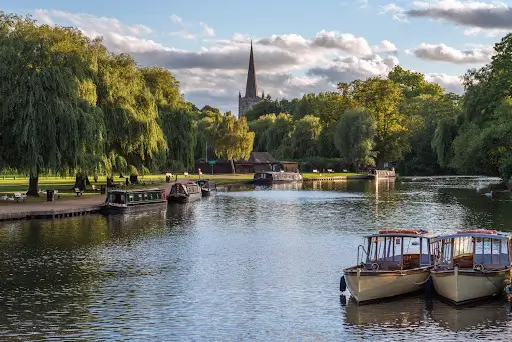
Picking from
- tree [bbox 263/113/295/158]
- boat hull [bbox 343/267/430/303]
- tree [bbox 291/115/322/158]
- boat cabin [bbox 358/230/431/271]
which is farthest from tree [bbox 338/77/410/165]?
boat hull [bbox 343/267/430/303]

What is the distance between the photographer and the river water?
2533 cm

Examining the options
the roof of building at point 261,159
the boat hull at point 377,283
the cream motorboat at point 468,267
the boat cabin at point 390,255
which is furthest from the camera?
the roof of building at point 261,159

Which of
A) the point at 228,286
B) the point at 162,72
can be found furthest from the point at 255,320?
the point at 162,72

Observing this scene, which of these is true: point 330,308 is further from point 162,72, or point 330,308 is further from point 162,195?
point 162,72

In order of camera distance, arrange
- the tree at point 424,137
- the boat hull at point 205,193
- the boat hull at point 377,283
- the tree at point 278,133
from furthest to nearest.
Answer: the tree at point 278,133 → the tree at point 424,137 → the boat hull at point 205,193 → the boat hull at point 377,283

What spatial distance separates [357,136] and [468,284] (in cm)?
12223

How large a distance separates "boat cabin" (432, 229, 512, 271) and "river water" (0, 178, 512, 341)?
1807 millimetres

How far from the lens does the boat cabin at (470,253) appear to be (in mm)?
30281

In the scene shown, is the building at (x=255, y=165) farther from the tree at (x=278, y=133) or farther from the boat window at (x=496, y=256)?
the boat window at (x=496, y=256)

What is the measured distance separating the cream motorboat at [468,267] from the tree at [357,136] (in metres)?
118

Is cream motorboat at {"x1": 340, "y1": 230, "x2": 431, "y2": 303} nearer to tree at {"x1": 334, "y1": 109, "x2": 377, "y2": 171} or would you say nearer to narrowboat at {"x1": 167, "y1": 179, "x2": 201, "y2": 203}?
narrowboat at {"x1": 167, "y1": 179, "x2": 201, "y2": 203}

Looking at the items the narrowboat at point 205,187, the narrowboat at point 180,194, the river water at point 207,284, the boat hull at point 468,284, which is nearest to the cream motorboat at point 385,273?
the river water at point 207,284

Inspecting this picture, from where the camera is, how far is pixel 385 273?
2906 centimetres

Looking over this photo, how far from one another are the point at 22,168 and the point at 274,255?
27.5m
